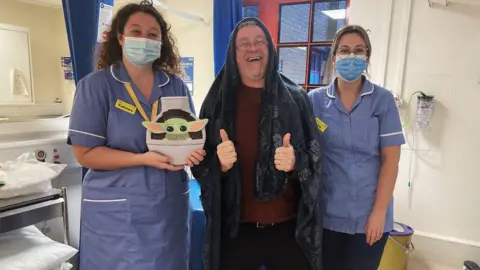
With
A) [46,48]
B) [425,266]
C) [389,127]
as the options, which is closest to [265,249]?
[389,127]

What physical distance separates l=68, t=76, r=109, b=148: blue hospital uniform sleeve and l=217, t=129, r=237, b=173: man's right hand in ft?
1.45

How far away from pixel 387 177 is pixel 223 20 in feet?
5.21

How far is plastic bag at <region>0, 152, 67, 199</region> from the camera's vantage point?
1379 mm

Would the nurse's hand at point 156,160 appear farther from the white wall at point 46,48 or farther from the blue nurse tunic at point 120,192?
the white wall at point 46,48

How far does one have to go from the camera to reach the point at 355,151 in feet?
4.28

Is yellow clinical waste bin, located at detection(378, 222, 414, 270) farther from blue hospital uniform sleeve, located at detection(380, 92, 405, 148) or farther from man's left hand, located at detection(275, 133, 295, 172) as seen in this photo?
man's left hand, located at detection(275, 133, 295, 172)

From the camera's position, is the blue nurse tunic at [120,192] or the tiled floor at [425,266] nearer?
the blue nurse tunic at [120,192]

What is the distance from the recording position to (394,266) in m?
2.30

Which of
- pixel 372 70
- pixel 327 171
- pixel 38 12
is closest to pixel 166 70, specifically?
pixel 327 171

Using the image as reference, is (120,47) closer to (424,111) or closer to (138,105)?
(138,105)

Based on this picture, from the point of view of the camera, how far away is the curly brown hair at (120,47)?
1.29 meters

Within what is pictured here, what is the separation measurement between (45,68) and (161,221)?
3.28 metres

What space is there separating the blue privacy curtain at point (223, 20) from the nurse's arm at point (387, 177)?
55.5 inches

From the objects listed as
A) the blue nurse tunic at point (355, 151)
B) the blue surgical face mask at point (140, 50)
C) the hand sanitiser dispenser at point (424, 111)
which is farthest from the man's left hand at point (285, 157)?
the hand sanitiser dispenser at point (424, 111)
